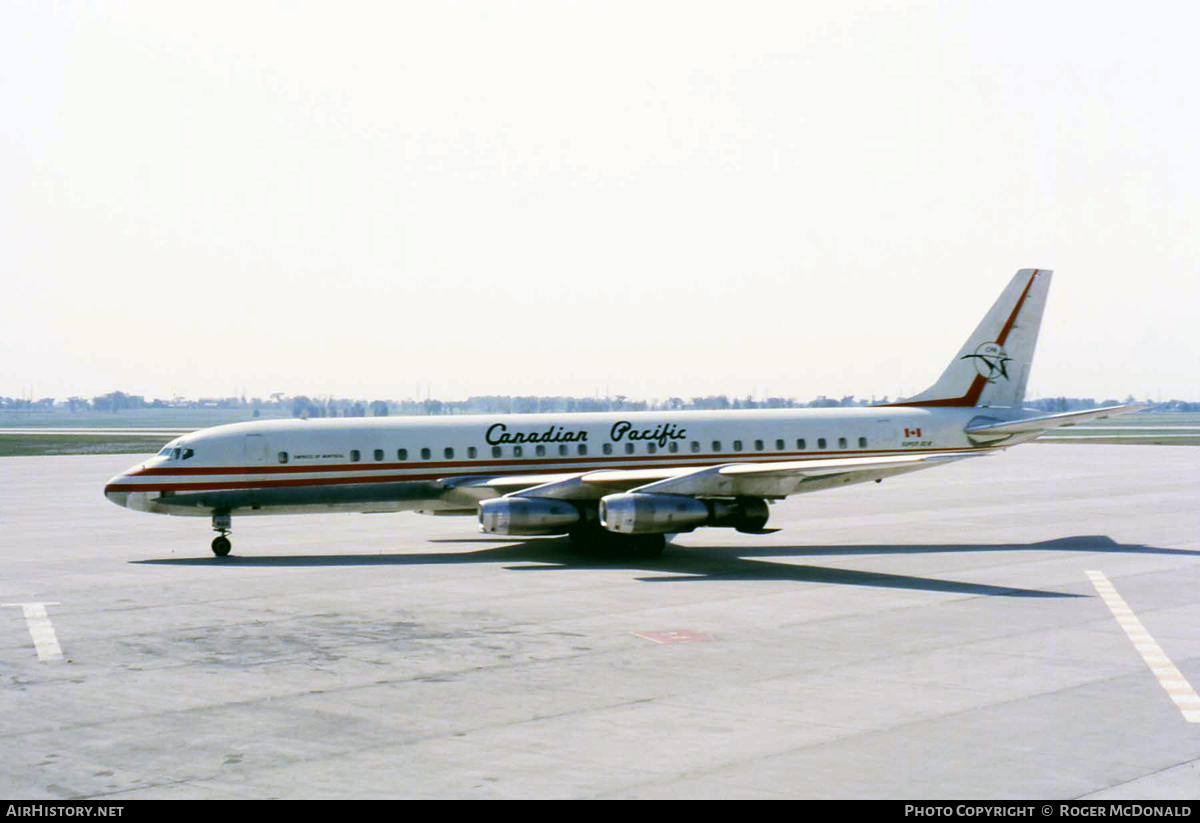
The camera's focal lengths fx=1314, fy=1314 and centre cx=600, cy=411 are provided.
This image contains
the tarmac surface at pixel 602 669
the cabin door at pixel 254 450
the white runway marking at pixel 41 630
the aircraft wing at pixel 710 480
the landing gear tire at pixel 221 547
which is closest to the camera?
the tarmac surface at pixel 602 669

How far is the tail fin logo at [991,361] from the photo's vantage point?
43219 mm

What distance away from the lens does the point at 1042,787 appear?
13375 mm

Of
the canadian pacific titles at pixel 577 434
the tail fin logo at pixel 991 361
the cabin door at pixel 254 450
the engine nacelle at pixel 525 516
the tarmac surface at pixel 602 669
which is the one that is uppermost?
the tail fin logo at pixel 991 361

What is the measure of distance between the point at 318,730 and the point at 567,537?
951 inches

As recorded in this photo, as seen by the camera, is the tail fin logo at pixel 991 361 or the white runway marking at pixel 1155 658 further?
the tail fin logo at pixel 991 361

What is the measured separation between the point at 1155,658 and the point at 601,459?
834 inches

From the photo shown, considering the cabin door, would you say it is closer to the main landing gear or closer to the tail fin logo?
the main landing gear

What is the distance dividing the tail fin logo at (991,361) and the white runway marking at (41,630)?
29.1 metres

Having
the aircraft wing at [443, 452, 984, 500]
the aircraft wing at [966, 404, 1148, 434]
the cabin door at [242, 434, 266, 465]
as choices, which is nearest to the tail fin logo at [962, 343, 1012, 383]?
the aircraft wing at [966, 404, 1148, 434]

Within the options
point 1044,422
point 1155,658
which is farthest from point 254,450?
point 1155,658

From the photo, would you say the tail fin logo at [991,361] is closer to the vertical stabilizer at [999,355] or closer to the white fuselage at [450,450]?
the vertical stabilizer at [999,355]

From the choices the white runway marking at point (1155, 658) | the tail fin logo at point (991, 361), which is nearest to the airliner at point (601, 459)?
the tail fin logo at point (991, 361)
